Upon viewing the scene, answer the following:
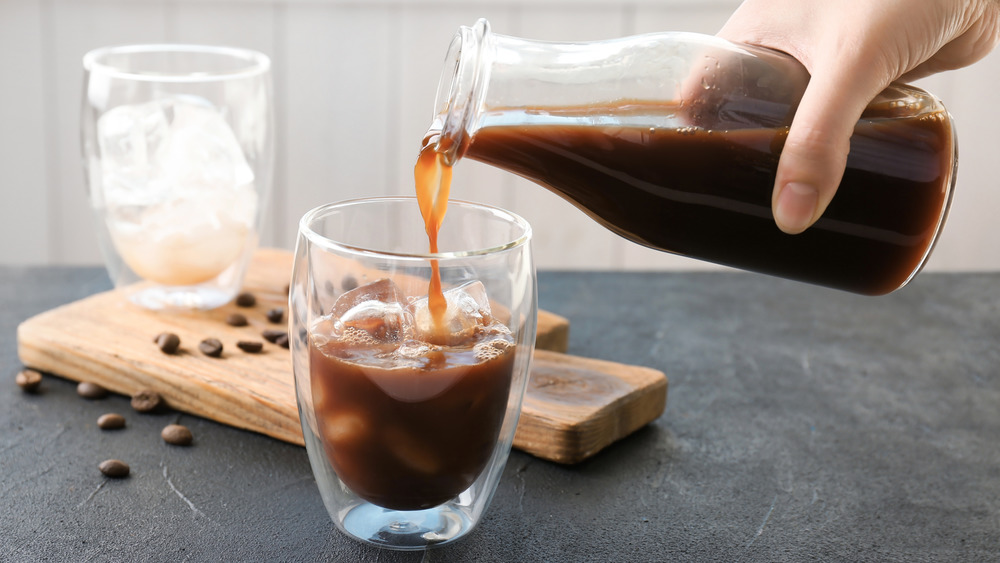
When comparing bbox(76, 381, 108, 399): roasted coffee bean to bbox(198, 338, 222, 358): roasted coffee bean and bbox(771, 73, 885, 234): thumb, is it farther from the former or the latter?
bbox(771, 73, 885, 234): thumb

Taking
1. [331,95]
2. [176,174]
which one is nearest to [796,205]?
[176,174]

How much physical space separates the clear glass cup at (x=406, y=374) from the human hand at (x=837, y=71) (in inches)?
10.9

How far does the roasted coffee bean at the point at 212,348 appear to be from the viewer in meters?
1.41

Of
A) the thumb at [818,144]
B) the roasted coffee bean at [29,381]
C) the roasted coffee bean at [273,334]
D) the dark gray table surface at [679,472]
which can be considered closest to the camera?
the thumb at [818,144]

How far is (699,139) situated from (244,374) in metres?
0.70

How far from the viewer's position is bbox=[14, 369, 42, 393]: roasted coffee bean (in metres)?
1.37

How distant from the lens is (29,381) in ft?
4.49

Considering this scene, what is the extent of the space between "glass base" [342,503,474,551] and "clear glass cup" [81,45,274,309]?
2.26 ft

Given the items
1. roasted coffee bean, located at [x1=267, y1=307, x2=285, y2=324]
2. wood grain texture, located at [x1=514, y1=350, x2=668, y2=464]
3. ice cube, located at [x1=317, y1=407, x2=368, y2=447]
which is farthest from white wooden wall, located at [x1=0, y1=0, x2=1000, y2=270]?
ice cube, located at [x1=317, y1=407, x2=368, y2=447]

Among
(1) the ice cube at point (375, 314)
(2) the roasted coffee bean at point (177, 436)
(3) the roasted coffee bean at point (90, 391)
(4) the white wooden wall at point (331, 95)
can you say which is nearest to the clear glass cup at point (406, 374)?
(1) the ice cube at point (375, 314)

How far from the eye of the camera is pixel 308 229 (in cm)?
102

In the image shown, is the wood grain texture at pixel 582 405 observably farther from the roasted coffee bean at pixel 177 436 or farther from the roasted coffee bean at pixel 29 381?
the roasted coffee bean at pixel 29 381

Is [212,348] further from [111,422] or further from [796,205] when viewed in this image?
[796,205]

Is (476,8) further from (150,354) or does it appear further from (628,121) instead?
(628,121)
